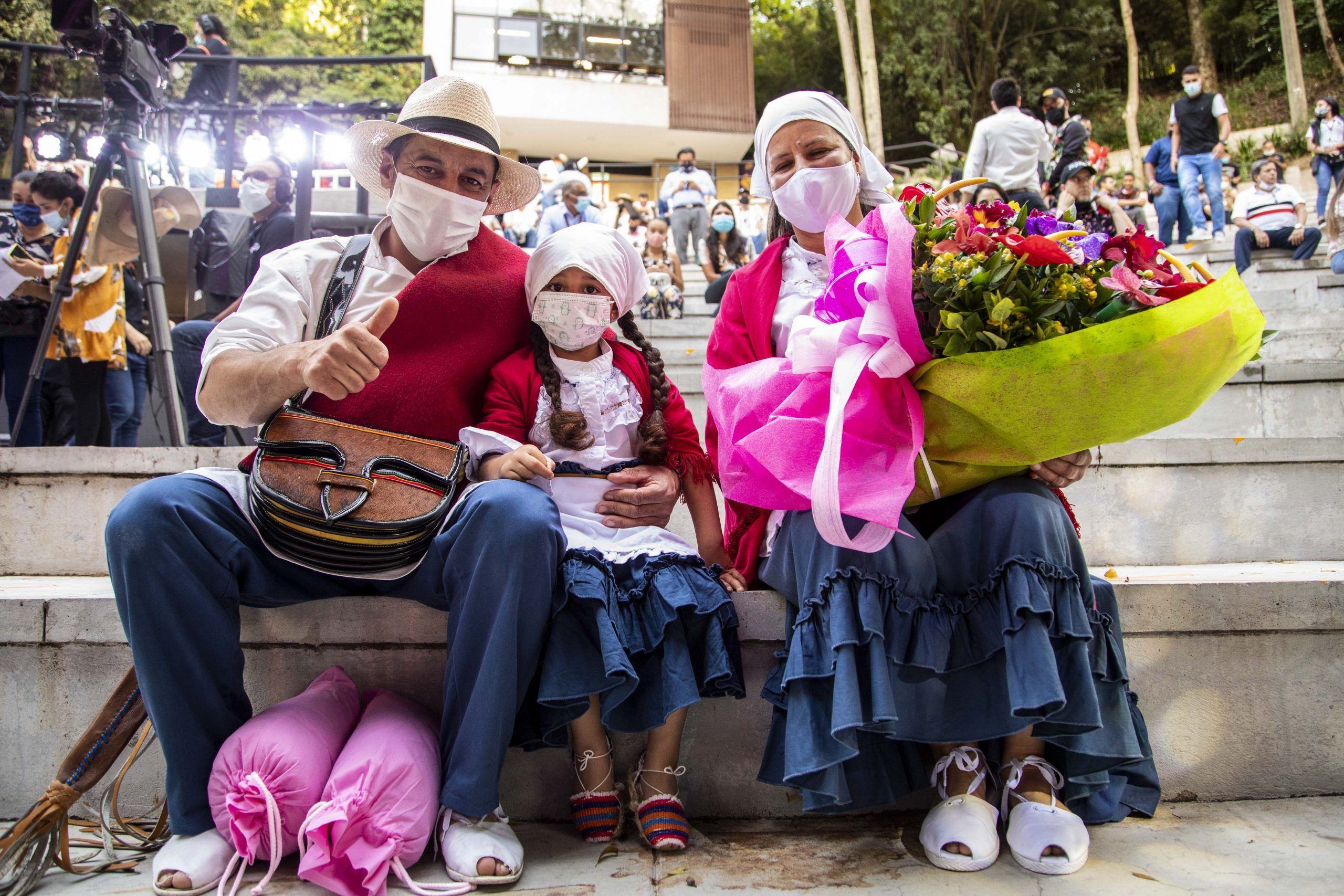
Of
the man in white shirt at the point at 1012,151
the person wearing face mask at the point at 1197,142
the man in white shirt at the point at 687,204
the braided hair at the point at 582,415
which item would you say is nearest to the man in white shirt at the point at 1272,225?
the person wearing face mask at the point at 1197,142

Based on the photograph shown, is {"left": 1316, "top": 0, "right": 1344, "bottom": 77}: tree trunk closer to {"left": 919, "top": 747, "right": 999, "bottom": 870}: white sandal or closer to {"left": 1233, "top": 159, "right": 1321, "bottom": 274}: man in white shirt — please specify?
{"left": 1233, "top": 159, "right": 1321, "bottom": 274}: man in white shirt

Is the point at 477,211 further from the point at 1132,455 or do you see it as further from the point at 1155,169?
the point at 1155,169

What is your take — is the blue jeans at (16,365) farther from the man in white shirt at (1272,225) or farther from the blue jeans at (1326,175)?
Result: the blue jeans at (1326,175)

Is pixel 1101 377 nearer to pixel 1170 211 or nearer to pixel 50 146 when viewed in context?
pixel 50 146

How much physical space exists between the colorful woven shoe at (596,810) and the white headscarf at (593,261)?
45.8 inches

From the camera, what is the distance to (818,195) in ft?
7.90

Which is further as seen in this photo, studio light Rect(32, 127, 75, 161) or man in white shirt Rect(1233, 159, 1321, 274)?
man in white shirt Rect(1233, 159, 1321, 274)

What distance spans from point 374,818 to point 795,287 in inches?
65.0

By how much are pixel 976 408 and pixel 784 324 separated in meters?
0.74

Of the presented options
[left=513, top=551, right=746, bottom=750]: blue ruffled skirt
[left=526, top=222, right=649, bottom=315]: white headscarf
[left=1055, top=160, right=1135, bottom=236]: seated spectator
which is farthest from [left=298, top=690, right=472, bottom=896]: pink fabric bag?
[left=1055, top=160, right=1135, bottom=236]: seated spectator

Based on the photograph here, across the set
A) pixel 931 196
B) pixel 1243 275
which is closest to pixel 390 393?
pixel 931 196

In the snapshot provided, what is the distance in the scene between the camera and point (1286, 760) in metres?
2.18

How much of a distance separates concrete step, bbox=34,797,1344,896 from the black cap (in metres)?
5.89

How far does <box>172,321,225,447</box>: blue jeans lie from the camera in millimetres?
4328
